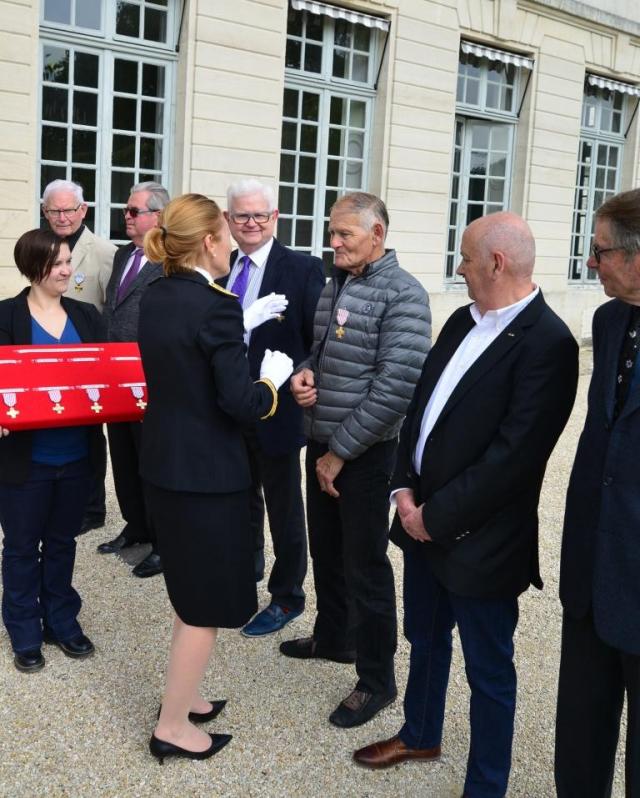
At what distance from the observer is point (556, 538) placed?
563 centimetres

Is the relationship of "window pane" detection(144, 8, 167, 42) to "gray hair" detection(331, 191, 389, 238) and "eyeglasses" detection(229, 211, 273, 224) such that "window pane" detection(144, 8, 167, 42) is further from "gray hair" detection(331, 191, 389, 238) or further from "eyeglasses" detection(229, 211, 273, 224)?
"gray hair" detection(331, 191, 389, 238)

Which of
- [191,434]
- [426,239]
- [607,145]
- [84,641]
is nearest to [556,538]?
[84,641]

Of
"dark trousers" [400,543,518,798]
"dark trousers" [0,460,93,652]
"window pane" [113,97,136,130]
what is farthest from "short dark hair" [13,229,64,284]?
"window pane" [113,97,136,130]

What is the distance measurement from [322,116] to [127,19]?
270 cm

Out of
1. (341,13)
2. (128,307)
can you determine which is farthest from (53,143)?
(128,307)

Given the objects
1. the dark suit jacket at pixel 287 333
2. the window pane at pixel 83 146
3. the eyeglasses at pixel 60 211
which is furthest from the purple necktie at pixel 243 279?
the window pane at pixel 83 146

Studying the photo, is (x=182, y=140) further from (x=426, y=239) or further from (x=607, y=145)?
(x=607, y=145)

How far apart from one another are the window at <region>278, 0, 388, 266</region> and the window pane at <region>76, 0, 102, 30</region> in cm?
237

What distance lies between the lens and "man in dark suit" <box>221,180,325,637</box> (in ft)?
13.1

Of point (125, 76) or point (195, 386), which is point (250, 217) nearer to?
point (195, 386)

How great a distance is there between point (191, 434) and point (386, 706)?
4.45 feet

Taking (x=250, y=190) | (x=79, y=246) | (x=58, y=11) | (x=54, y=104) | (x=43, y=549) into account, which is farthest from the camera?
(x=54, y=104)

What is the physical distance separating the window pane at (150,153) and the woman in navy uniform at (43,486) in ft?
19.6

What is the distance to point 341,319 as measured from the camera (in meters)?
3.25
